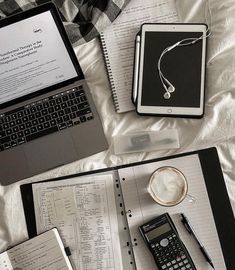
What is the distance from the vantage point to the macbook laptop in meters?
0.89

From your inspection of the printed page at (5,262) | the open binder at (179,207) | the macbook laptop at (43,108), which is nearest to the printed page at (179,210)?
the open binder at (179,207)

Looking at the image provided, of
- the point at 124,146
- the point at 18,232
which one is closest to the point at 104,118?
the point at 124,146

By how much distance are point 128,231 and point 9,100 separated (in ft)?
1.21

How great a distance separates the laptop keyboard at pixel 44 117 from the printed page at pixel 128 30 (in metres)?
0.09

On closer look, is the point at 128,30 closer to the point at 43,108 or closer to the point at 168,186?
the point at 43,108

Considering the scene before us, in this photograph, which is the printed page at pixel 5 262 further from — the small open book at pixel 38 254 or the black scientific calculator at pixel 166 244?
the black scientific calculator at pixel 166 244

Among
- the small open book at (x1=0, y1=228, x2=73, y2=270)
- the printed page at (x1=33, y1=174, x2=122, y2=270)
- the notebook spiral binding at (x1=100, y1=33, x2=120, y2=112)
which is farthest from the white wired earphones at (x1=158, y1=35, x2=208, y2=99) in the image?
the small open book at (x1=0, y1=228, x2=73, y2=270)

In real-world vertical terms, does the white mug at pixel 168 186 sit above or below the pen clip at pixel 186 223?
above

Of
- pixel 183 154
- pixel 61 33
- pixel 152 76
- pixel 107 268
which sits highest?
pixel 61 33

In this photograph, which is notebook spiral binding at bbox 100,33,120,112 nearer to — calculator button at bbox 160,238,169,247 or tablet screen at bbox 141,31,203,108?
tablet screen at bbox 141,31,203,108

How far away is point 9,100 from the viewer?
0.93 metres

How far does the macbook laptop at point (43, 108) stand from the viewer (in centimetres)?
89

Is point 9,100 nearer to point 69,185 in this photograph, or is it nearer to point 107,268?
point 69,185

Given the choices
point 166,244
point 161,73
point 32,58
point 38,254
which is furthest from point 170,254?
point 32,58
